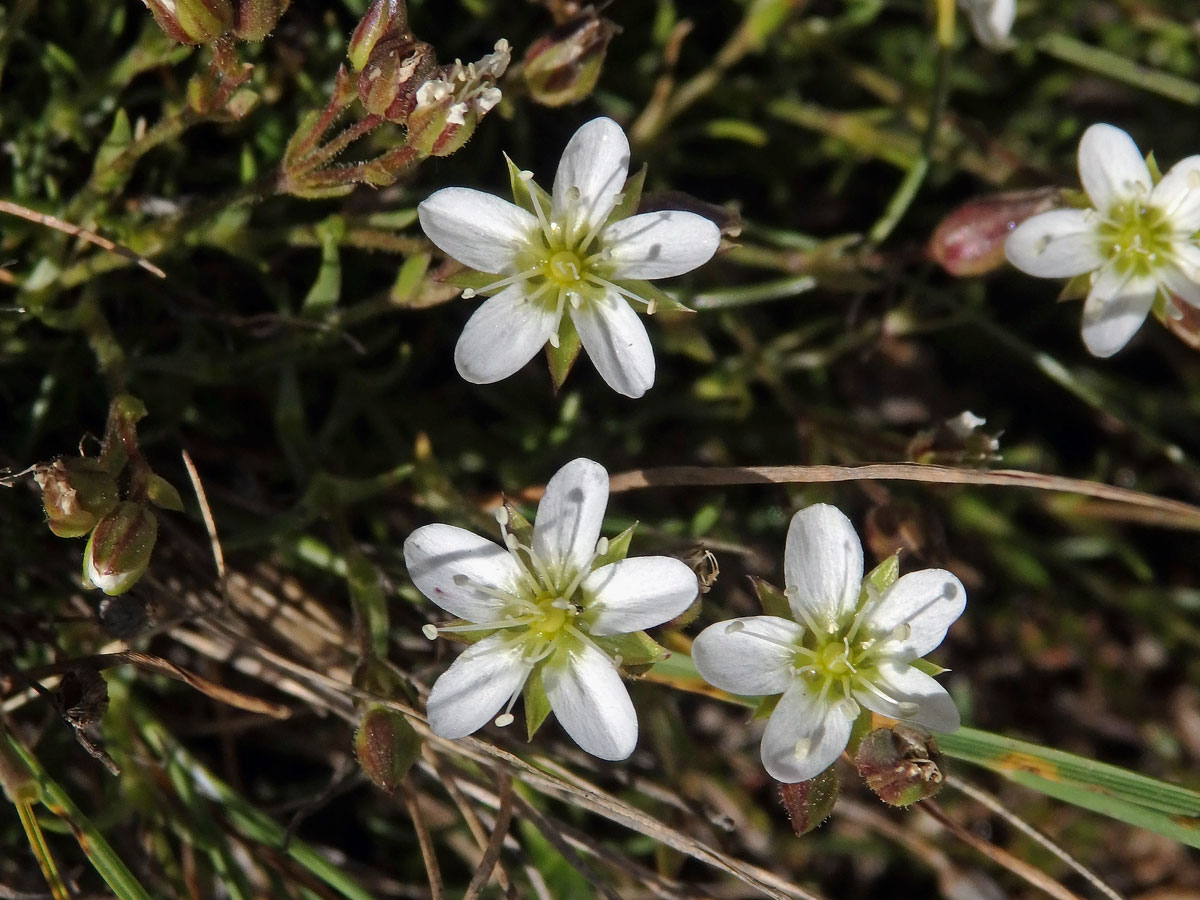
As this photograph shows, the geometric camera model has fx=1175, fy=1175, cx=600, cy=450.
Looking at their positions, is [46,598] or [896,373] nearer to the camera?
[46,598]

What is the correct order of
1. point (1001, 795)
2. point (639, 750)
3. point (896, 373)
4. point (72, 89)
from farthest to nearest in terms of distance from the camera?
1. point (896, 373)
2. point (1001, 795)
3. point (639, 750)
4. point (72, 89)

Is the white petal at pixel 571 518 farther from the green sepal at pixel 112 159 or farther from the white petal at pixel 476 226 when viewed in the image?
the green sepal at pixel 112 159

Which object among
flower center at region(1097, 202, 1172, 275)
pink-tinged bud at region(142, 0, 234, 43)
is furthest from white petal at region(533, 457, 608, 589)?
flower center at region(1097, 202, 1172, 275)

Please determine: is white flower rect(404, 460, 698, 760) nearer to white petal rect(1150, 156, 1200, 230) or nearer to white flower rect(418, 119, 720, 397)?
white flower rect(418, 119, 720, 397)

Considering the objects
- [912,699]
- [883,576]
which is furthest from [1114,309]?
[912,699]

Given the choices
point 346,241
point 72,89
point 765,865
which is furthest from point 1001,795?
point 72,89

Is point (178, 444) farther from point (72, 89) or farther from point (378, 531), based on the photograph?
point (72, 89)

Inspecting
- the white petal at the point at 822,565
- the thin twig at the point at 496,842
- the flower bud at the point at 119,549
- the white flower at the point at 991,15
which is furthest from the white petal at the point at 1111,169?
the flower bud at the point at 119,549

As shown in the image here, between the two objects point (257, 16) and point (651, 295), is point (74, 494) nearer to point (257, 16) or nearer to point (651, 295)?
point (257, 16)

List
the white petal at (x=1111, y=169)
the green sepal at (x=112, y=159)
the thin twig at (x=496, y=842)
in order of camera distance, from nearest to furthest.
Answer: the thin twig at (x=496, y=842)
the green sepal at (x=112, y=159)
the white petal at (x=1111, y=169)
